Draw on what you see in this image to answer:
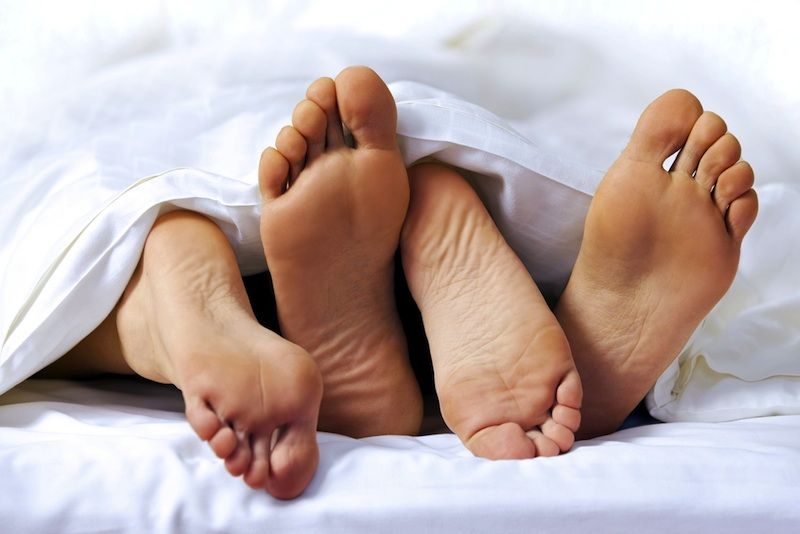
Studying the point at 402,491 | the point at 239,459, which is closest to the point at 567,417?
the point at 402,491

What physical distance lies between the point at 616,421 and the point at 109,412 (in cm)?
44

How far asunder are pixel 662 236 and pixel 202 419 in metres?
0.40

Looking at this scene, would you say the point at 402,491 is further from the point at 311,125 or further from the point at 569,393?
the point at 311,125

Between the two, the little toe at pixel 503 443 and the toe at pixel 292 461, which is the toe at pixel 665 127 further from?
the toe at pixel 292 461

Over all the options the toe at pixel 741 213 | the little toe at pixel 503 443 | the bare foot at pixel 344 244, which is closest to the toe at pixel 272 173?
the bare foot at pixel 344 244

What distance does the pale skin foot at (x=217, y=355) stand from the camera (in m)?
0.72

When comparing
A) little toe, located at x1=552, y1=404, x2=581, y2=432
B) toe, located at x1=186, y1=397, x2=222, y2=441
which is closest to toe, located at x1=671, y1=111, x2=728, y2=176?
little toe, located at x1=552, y1=404, x2=581, y2=432

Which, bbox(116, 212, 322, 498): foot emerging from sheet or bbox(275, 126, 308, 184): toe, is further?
bbox(275, 126, 308, 184): toe

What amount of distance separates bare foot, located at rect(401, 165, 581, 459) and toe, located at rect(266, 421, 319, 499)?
14cm

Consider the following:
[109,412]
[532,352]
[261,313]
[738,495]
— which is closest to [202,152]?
[261,313]

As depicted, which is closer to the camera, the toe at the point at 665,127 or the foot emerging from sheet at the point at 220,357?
the foot emerging from sheet at the point at 220,357

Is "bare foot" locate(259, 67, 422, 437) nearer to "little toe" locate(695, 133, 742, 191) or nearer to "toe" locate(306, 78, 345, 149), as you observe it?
"toe" locate(306, 78, 345, 149)

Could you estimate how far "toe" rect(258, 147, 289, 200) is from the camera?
2.73ft

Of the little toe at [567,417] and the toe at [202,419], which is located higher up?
the little toe at [567,417]
